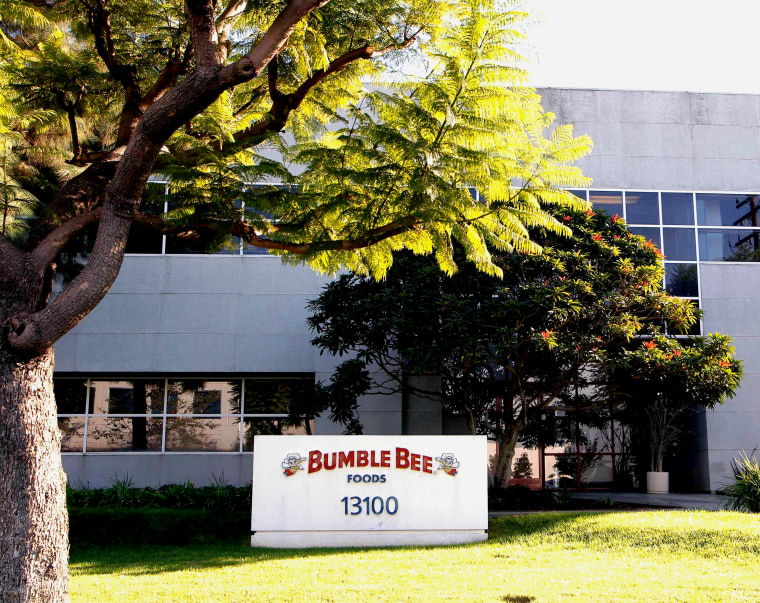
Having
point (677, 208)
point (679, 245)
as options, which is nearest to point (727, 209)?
point (677, 208)

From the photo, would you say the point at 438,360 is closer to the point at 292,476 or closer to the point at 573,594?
the point at 292,476

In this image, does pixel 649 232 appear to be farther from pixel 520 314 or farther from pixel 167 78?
pixel 167 78

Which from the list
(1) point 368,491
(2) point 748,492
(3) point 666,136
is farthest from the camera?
(3) point 666,136

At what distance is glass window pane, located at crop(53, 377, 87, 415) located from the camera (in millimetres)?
18578

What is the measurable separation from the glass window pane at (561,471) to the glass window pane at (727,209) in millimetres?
6912

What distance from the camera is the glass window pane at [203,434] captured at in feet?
60.3

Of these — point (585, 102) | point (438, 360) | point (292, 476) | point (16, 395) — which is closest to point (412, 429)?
point (438, 360)

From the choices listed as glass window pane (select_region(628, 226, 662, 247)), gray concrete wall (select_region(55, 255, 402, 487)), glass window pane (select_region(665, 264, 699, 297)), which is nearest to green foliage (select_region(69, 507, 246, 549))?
gray concrete wall (select_region(55, 255, 402, 487))

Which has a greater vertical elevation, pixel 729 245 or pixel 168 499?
pixel 729 245

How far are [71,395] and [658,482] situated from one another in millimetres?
14332

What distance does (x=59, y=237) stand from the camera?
7.21m

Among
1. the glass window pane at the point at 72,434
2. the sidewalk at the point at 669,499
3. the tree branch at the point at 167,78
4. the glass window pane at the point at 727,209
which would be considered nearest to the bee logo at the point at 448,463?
the sidewalk at the point at 669,499

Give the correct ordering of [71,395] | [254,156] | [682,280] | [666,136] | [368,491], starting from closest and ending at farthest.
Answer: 1. [254,156]
2. [368,491]
3. [71,395]
4. [682,280]
5. [666,136]

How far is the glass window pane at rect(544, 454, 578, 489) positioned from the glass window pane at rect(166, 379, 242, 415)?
8064 mm
